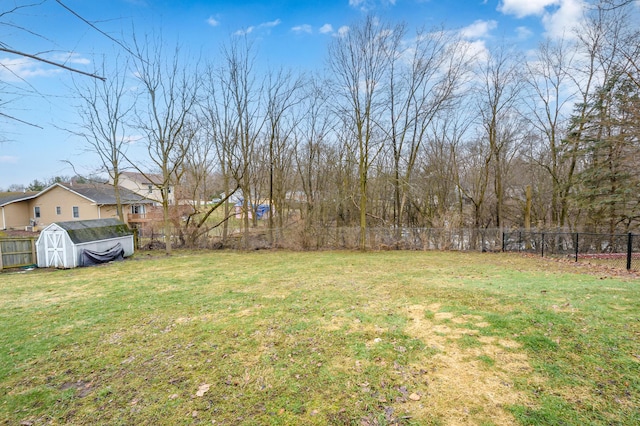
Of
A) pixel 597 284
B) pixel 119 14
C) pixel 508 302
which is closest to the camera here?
pixel 119 14

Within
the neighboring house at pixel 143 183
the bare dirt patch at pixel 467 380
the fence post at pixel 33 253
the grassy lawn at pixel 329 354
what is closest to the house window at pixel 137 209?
the neighboring house at pixel 143 183

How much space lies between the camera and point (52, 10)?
2273mm

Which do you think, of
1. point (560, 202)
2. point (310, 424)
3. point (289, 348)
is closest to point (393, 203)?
point (560, 202)

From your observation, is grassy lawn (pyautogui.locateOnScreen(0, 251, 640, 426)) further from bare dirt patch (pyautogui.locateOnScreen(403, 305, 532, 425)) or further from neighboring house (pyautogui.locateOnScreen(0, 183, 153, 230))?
neighboring house (pyautogui.locateOnScreen(0, 183, 153, 230))

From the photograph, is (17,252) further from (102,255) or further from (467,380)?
(467,380)

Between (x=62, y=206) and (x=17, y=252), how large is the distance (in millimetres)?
19613

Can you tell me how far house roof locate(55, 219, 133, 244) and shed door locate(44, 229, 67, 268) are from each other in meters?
0.32

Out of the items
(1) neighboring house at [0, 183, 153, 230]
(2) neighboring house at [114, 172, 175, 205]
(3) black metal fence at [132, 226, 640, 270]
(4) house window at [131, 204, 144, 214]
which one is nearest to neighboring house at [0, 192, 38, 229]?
(1) neighboring house at [0, 183, 153, 230]

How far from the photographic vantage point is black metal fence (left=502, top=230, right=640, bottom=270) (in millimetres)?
10812

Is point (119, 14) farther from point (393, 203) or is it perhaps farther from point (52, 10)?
point (393, 203)

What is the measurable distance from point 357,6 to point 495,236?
1185 cm

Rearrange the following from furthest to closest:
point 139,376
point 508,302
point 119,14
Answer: point 508,302 < point 139,376 < point 119,14

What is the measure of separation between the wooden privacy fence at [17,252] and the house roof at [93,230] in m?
1.41

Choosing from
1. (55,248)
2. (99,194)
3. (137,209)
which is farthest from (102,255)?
(99,194)
